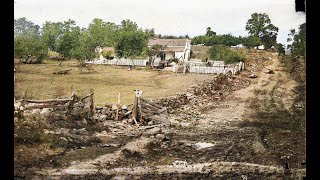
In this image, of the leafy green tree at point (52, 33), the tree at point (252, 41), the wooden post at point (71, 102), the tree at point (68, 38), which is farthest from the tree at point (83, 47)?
the tree at point (252, 41)

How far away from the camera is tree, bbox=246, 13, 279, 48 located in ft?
31.0

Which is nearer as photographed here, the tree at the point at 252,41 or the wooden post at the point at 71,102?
the wooden post at the point at 71,102

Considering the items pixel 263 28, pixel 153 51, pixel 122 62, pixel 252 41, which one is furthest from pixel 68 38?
pixel 263 28

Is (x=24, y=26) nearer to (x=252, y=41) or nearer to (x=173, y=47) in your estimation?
(x=173, y=47)

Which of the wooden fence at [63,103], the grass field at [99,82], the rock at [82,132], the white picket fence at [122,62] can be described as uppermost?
the white picket fence at [122,62]

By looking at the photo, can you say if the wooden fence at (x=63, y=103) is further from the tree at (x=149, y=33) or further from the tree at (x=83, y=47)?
the tree at (x=149, y=33)

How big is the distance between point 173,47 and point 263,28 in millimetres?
2458

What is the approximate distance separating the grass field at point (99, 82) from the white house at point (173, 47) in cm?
52

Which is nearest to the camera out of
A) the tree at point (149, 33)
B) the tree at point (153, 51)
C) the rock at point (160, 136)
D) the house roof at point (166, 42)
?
the rock at point (160, 136)

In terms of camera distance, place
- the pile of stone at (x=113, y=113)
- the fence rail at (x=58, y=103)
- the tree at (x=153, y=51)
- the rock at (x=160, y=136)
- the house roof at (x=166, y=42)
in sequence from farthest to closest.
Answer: the house roof at (x=166, y=42) < the tree at (x=153, y=51) < the pile of stone at (x=113, y=113) < the fence rail at (x=58, y=103) < the rock at (x=160, y=136)

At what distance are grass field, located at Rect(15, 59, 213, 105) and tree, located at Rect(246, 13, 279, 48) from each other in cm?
168

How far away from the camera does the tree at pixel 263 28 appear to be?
946cm

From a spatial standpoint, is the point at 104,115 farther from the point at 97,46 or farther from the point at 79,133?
the point at 97,46
